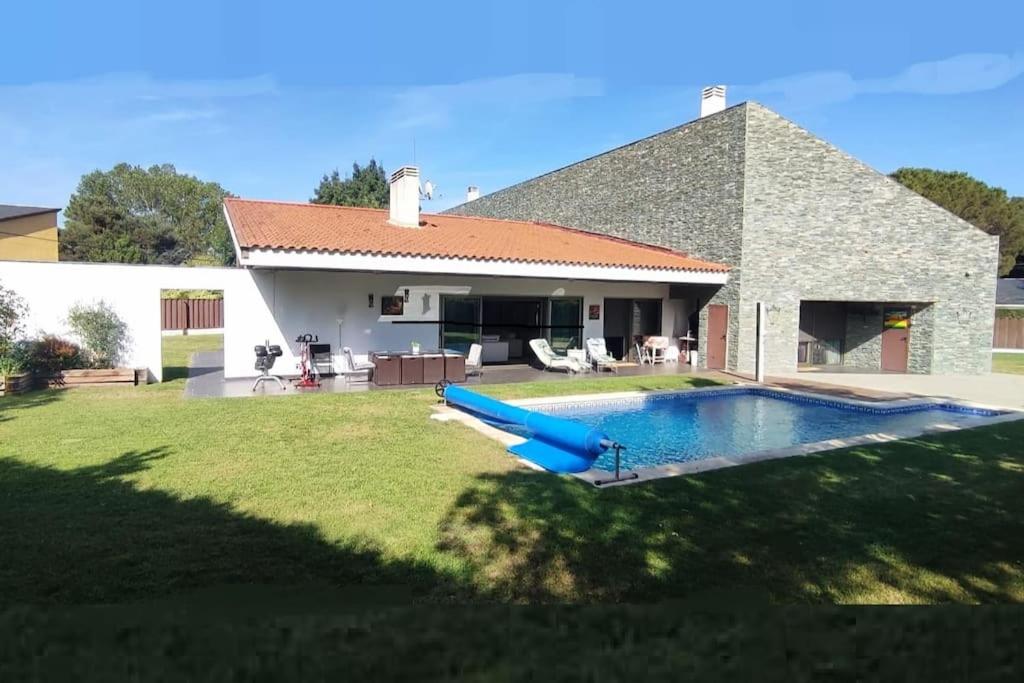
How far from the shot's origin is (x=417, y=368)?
14727mm

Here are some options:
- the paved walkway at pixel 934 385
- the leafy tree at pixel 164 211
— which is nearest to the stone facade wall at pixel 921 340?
the paved walkway at pixel 934 385

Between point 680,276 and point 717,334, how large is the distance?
9.13 ft

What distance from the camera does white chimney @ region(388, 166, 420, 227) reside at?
18.5 meters

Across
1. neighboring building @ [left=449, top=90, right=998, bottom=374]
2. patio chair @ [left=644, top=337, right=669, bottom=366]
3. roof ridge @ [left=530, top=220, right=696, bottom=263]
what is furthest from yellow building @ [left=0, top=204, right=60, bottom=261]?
neighboring building @ [left=449, top=90, right=998, bottom=374]

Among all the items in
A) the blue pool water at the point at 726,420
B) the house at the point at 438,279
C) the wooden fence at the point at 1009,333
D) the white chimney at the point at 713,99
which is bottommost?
the blue pool water at the point at 726,420

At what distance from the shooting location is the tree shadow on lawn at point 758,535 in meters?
4.05

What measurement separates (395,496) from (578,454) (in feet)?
9.28

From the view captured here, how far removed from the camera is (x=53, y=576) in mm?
3896

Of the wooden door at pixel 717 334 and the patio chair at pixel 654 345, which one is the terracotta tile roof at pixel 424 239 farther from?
the patio chair at pixel 654 345

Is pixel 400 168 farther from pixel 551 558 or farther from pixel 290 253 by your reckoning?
pixel 551 558

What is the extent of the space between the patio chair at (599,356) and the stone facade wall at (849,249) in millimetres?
4163

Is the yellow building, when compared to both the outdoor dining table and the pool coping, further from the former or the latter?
the pool coping

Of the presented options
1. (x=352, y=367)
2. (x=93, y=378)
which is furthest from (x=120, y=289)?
(x=352, y=367)

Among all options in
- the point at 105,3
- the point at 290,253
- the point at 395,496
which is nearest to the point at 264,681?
the point at 395,496
